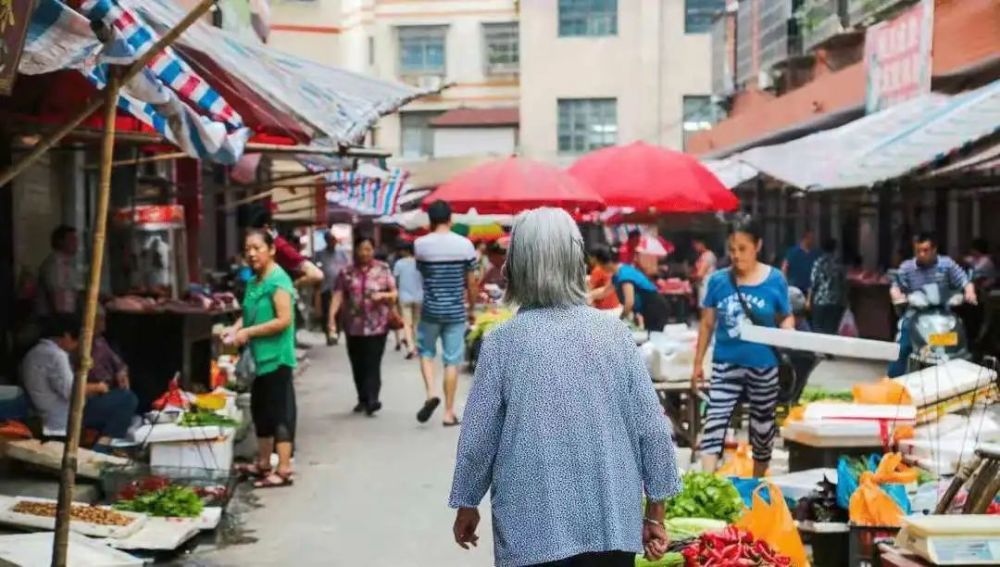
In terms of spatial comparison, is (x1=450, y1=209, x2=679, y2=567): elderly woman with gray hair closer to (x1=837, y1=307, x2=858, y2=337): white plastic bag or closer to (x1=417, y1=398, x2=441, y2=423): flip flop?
(x1=417, y1=398, x2=441, y2=423): flip flop

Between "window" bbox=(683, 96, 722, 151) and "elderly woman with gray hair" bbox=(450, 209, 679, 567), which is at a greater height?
"window" bbox=(683, 96, 722, 151)

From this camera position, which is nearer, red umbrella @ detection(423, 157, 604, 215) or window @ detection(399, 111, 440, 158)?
red umbrella @ detection(423, 157, 604, 215)

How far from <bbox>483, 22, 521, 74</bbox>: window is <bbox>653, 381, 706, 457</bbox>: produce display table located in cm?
3725

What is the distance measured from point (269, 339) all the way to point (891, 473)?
14.9ft

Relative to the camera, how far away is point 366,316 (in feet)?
44.4

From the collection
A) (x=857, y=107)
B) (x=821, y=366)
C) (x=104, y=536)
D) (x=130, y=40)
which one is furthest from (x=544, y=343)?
(x=857, y=107)

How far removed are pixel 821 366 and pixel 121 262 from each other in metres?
10.0

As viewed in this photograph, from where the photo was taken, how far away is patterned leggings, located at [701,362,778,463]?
874cm

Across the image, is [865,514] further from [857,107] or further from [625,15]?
[625,15]

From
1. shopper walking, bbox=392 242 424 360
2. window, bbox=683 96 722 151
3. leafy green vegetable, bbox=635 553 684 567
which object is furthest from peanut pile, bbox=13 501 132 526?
window, bbox=683 96 722 151

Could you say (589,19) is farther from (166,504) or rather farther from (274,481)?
(166,504)

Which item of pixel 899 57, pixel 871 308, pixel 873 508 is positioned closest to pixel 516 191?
pixel 899 57

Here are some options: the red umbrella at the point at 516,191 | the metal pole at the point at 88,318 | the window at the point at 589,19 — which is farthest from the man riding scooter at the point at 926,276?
the window at the point at 589,19

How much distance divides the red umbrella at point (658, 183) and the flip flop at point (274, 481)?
19.6 ft
